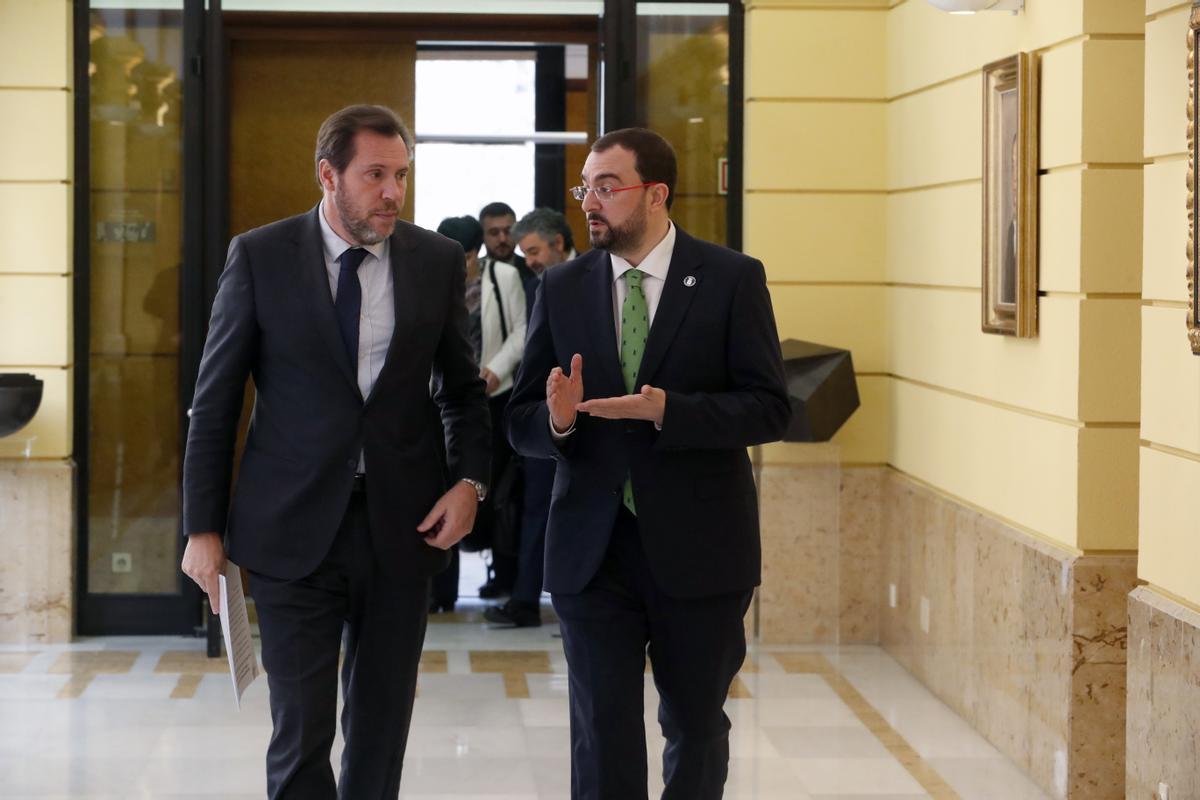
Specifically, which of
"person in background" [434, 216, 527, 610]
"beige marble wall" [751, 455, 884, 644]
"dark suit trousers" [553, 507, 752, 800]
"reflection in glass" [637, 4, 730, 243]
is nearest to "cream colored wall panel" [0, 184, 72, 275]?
"person in background" [434, 216, 527, 610]

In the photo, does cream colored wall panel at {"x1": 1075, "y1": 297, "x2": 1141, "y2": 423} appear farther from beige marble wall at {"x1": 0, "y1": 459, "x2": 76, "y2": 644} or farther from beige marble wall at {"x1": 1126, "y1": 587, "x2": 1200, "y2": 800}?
beige marble wall at {"x1": 0, "y1": 459, "x2": 76, "y2": 644}

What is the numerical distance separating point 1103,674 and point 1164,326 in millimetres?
1147

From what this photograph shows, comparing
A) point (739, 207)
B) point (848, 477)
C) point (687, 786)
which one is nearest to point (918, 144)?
point (739, 207)

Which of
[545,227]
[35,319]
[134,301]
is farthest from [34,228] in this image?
[545,227]

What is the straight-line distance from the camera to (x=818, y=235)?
6988mm

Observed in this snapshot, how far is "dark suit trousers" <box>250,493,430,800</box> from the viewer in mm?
3348

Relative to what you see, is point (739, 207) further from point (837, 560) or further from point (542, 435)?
point (542, 435)

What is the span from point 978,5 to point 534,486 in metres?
2.94

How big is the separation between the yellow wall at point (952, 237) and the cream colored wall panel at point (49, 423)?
297 cm

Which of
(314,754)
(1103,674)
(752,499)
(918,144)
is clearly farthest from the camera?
(918,144)

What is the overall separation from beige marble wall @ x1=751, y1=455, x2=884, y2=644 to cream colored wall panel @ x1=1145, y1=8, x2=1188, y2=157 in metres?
2.93

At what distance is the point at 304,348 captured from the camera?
11.0 ft

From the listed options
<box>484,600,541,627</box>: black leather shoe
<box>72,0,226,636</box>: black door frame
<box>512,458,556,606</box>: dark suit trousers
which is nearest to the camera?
<box>72,0,226,636</box>: black door frame

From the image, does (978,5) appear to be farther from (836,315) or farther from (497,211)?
(497,211)
